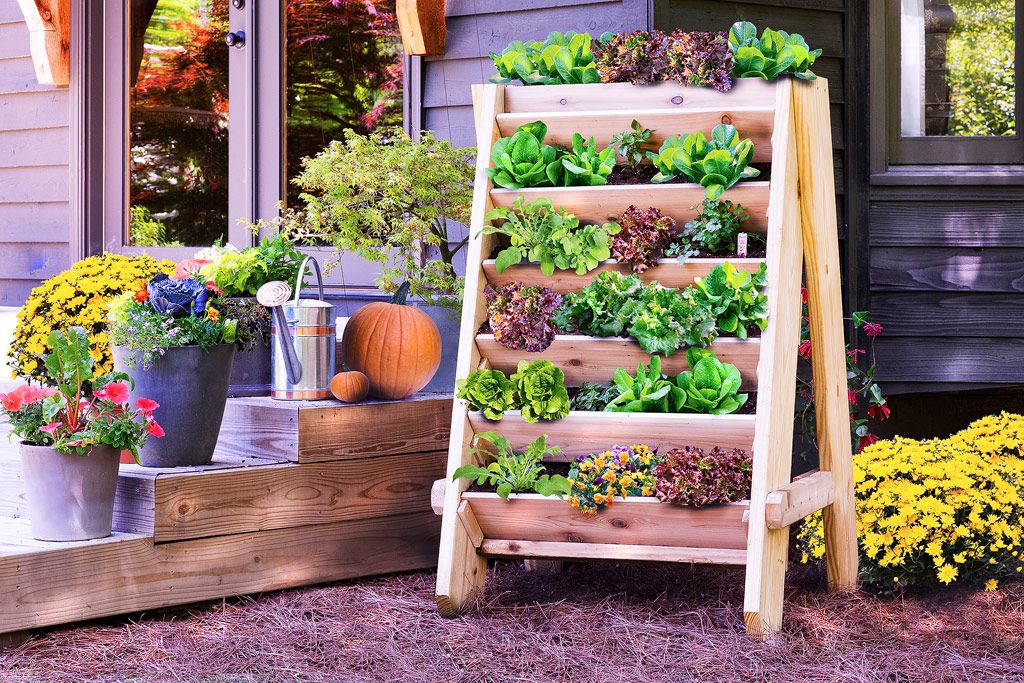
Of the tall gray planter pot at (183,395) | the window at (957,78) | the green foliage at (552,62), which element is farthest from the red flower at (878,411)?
the tall gray planter pot at (183,395)

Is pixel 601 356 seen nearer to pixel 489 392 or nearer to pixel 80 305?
pixel 489 392

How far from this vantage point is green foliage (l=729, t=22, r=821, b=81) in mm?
2564

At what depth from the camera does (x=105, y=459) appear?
255 cm

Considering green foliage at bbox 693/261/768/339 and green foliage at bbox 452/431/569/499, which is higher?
green foliage at bbox 693/261/768/339

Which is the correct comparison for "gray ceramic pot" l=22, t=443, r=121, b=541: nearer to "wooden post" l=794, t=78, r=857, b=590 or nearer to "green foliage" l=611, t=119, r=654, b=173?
"green foliage" l=611, t=119, r=654, b=173

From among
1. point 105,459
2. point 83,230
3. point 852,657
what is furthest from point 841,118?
point 83,230

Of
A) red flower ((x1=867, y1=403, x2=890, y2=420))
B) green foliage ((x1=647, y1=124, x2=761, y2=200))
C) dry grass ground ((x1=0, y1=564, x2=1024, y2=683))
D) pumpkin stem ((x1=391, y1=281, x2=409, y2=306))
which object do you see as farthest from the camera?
red flower ((x1=867, y1=403, x2=890, y2=420))

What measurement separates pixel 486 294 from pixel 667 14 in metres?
1.25

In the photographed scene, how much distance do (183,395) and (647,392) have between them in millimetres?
1127

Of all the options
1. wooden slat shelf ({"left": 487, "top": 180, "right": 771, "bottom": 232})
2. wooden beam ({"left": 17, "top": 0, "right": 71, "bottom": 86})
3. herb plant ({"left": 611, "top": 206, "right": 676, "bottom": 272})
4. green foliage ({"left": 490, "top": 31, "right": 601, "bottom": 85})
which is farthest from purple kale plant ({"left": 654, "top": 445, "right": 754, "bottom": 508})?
wooden beam ({"left": 17, "top": 0, "right": 71, "bottom": 86})

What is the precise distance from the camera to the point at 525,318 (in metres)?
2.62

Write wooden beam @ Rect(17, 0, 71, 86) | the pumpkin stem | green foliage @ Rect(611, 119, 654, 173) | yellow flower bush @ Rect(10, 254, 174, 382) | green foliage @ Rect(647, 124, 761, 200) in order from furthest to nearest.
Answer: wooden beam @ Rect(17, 0, 71, 86), the pumpkin stem, yellow flower bush @ Rect(10, 254, 174, 382), green foliage @ Rect(611, 119, 654, 173), green foliage @ Rect(647, 124, 761, 200)

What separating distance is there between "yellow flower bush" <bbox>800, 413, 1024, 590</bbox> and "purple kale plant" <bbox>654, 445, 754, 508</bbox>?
2.03 ft

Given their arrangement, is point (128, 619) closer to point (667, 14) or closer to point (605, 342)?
point (605, 342)
